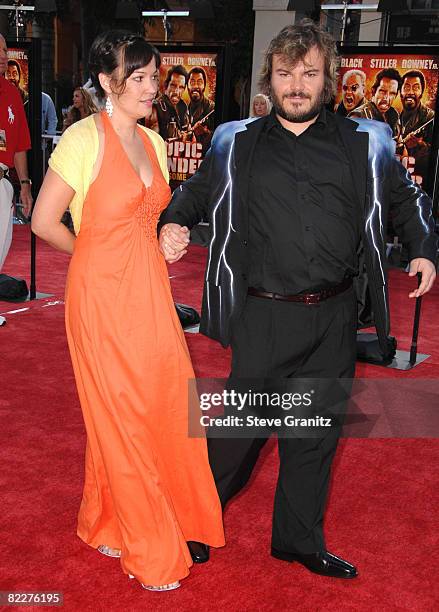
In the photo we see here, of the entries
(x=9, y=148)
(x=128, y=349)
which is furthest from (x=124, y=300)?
(x=9, y=148)

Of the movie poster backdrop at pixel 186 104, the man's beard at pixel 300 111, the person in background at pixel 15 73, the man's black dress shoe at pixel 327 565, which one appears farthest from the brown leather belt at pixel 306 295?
the person in background at pixel 15 73

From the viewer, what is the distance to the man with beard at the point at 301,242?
2482mm

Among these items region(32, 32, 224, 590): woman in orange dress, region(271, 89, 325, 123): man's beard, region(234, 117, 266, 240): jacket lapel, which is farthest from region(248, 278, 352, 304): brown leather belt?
region(271, 89, 325, 123): man's beard

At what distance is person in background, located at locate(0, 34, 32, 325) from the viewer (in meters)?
5.57

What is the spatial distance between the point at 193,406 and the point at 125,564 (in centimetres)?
55

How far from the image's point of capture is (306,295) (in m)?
2.52

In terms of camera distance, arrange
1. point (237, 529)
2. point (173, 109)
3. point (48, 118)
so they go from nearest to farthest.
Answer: point (237, 529) → point (173, 109) → point (48, 118)

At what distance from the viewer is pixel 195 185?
273 centimetres

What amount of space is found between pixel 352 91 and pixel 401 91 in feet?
1.40

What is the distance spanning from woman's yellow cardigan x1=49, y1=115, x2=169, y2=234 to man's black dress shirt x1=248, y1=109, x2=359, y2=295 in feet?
1.68

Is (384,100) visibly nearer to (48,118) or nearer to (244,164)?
(244,164)

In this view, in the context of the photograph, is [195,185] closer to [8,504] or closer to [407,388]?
[8,504]

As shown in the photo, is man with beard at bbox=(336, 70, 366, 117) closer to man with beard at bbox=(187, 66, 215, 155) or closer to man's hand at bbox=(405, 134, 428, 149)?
man's hand at bbox=(405, 134, 428, 149)

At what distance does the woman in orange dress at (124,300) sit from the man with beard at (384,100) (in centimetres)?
469
